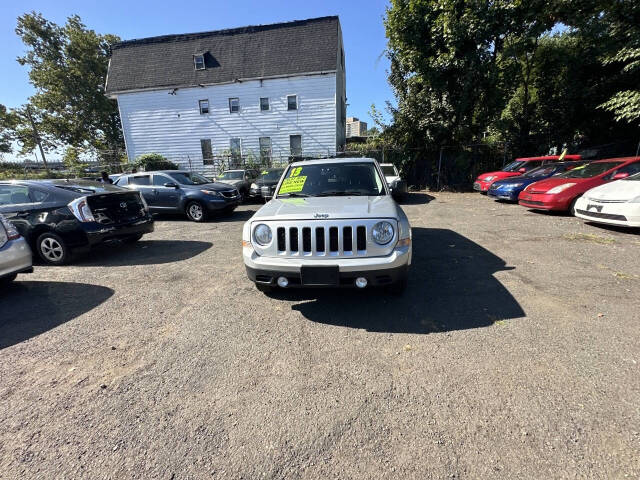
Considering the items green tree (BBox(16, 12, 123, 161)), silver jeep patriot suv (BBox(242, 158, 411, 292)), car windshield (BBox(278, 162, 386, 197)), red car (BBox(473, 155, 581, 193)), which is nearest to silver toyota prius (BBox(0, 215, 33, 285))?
silver jeep patriot suv (BBox(242, 158, 411, 292))

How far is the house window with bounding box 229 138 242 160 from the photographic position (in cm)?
2014

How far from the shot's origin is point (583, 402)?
77.2 inches

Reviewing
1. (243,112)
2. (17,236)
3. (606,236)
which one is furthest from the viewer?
(243,112)

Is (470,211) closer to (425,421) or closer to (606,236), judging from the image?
(606,236)

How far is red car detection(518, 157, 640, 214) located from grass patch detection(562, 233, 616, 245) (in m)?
1.96

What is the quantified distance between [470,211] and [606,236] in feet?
11.8

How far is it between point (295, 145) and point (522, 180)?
13.9 metres

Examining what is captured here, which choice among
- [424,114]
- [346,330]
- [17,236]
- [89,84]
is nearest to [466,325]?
[346,330]

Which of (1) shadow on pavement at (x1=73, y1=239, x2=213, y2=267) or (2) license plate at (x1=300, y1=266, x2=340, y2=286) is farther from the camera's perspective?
(1) shadow on pavement at (x1=73, y1=239, x2=213, y2=267)

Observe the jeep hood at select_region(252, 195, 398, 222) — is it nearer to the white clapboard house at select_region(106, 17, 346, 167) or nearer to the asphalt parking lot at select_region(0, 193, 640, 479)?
the asphalt parking lot at select_region(0, 193, 640, 479)

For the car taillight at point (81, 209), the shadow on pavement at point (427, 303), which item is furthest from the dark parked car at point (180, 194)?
the shadow on pavement at point (427, 303)

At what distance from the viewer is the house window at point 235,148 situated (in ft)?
66.1

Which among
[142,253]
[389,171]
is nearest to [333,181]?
[142,253]

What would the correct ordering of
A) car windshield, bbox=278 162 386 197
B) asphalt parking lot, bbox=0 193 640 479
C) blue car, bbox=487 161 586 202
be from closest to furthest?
asphalt parking lot, bbox=0 193 640 479 < car windshield, bbox=278 162 386 197 < blue car, bbox=487 161 586 202
